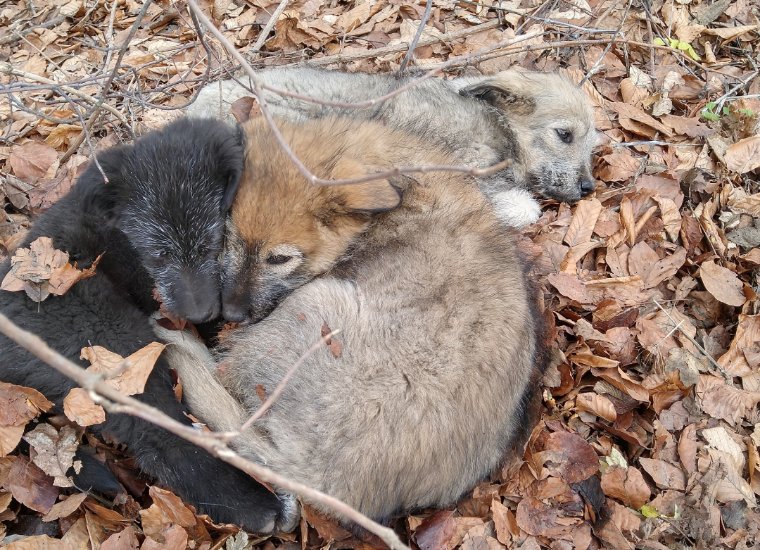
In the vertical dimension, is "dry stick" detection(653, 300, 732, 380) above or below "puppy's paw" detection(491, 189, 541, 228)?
below

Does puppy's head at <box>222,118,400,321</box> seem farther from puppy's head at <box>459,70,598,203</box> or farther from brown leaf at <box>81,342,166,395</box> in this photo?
puppy's head at <box>459,70,598,203</box>

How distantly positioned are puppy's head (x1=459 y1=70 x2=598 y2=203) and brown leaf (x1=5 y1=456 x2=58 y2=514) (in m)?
4.28

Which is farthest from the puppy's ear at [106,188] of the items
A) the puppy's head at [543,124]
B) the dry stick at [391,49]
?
the puppy's head at [543,124]

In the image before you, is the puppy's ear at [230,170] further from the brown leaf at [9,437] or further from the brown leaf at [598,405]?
the brown leaf at [598,405]

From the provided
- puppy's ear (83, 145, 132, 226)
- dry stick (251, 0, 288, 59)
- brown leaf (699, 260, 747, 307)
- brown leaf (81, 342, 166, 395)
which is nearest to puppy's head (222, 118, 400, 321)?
brown leaf (81, 342, 166, 395)

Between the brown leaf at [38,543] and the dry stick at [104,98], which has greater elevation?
the dry stick at [104,98]

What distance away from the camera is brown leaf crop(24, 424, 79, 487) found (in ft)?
11.5

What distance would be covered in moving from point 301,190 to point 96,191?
1233mm

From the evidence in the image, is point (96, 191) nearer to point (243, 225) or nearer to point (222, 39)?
point (243, 225)

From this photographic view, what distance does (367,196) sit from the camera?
3.83 m

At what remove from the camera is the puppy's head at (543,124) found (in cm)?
553

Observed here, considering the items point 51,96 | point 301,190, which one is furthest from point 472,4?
point 51,96

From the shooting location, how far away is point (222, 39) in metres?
2.69

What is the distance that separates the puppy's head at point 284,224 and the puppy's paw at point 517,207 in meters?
1.43
